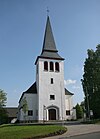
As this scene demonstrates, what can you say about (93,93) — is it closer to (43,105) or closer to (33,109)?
(43,105)

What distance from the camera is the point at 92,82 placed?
38.6 meters

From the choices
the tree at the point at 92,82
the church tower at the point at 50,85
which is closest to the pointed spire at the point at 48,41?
the church tower at the point at 50,85

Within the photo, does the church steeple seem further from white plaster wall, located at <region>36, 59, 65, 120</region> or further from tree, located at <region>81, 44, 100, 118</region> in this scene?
tree, located at <region>81, 44, 100, 118</region>

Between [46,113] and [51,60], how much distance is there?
40.5 feet

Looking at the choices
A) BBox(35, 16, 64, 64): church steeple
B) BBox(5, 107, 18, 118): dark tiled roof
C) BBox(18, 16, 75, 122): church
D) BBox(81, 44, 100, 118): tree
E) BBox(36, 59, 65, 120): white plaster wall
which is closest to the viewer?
BBox(81, 44, 100, 118): tree

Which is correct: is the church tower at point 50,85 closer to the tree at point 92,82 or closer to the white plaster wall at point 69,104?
the white plaster wall at point 69,104

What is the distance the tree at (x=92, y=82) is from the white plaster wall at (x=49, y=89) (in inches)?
237

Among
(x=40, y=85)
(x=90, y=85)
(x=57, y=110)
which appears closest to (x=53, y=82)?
(x=40, y=85)

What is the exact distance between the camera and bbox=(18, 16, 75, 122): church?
42469mm

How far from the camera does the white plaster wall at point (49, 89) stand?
42.7 m

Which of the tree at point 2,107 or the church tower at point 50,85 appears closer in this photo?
the church tower at point 50,85

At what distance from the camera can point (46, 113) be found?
42031mm

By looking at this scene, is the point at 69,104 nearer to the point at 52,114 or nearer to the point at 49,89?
the point at 52,114


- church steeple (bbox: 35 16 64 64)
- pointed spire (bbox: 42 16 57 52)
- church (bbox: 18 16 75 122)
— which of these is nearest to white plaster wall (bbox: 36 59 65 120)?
church (bbox: 18 16 75 122)
